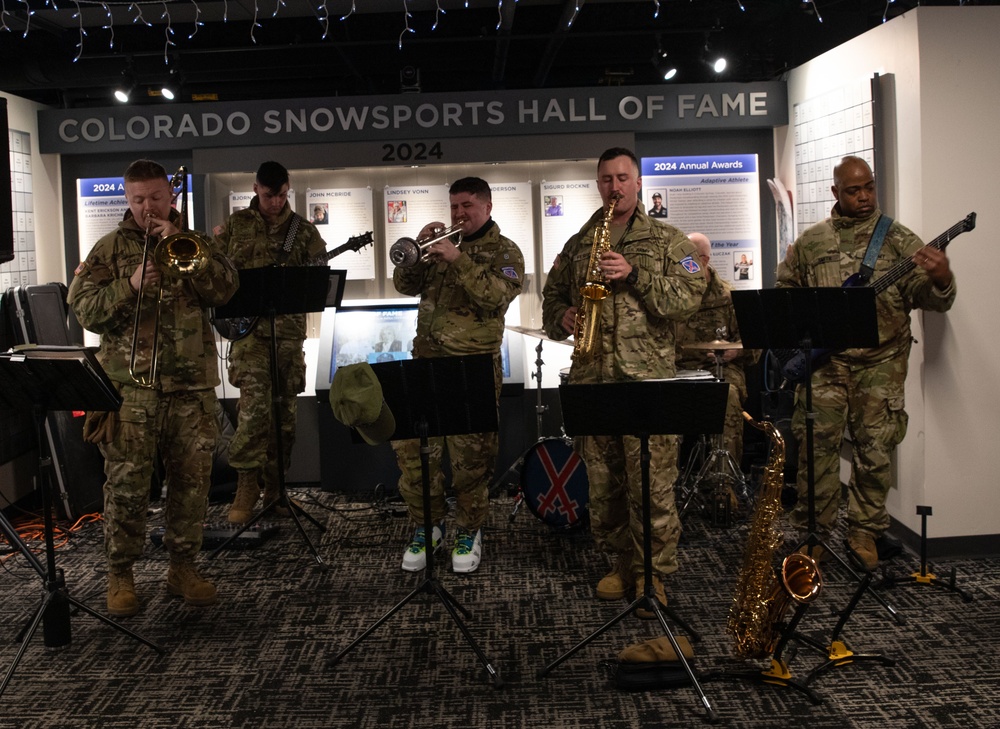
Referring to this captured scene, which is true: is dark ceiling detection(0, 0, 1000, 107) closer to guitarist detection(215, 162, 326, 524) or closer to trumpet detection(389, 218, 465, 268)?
guitarist detection(215, 162, 326, 524)

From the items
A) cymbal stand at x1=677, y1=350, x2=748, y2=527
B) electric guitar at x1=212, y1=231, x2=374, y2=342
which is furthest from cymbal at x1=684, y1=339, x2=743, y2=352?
electric guitar at x1=212, y1=231, x2=374, y2=342

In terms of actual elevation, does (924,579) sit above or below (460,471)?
below

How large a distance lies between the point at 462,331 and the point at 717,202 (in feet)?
10.4

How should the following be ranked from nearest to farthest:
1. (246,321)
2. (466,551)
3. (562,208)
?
(466,551), (246,321), (562,208)

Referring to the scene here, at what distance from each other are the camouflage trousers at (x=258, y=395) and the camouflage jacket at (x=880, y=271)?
3227mm

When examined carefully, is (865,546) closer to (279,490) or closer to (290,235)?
(279,490)

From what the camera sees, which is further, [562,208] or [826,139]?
[562,208]

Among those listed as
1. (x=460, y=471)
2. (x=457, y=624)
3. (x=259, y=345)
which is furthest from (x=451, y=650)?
(x=259, y=345)

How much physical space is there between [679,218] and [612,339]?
10.9 feet

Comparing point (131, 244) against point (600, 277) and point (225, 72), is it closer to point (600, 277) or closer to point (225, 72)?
point (600, 277)

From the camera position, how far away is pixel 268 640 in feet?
15.1

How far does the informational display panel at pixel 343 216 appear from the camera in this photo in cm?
761

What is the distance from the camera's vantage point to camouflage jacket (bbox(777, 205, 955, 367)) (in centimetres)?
510

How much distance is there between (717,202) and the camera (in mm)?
7758
